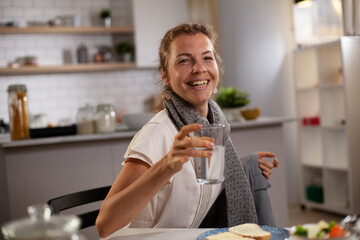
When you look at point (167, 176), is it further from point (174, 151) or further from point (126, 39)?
point (126, 39)

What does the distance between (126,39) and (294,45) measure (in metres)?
2.16

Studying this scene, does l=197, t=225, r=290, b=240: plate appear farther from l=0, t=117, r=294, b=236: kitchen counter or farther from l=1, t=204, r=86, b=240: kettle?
l=0, t=117, r=294, b=236: kitchen counter

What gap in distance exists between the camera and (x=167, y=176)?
3.70ft

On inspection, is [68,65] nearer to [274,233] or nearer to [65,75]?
[65,75]

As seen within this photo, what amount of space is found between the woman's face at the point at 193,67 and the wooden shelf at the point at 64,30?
3926mm

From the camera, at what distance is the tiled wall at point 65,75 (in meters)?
5.23

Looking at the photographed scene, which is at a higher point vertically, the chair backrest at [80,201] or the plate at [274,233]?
the chair backrest at [80,201]

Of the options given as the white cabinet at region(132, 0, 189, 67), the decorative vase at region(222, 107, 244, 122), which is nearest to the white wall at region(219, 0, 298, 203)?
the white cabinet at region(132, 0, 189, 67)

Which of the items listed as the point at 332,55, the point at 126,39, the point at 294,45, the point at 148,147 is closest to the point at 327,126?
the point at 332,55

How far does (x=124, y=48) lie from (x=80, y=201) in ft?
13.5

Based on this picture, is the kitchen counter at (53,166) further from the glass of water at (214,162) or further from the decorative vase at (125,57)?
the decorative vase at (125,57)

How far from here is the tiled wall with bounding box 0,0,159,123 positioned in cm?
523

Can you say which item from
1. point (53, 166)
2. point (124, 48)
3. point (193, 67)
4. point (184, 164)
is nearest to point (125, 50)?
point (124, 48)

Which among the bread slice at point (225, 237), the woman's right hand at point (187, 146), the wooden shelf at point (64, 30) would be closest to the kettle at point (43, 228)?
the woman's right hand at point (187, 146)
